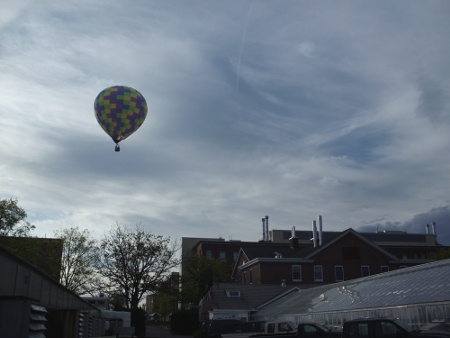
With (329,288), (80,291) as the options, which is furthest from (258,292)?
(80,291)

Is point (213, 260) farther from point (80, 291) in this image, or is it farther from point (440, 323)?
point (440, 323)

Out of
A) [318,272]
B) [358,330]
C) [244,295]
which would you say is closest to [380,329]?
[358,330]

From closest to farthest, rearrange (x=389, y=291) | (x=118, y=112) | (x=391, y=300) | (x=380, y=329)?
1. (x=380, y=329)
2. (x=391, y=300)
3. (x=389, y=291)
4. (x=118, y=112)

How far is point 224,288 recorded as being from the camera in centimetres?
4831

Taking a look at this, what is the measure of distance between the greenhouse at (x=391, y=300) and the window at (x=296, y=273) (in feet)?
71.3

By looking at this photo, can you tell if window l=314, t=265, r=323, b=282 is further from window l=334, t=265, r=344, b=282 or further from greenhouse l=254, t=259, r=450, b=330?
greenhouse l=254, t=259, r=450, b=330

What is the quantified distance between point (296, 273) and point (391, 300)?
3529 cm

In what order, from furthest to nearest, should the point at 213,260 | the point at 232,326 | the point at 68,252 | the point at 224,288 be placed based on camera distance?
the point at 213,260 < the point at 68,252 < the point at 224,288 < the point at 232,326

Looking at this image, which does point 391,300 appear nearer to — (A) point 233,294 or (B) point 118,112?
(B) point 118,112

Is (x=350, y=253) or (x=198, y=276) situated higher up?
(x=350, y=253)

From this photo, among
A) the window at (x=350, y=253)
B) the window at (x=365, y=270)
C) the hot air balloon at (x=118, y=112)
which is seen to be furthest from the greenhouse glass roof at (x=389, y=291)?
the window at (x=365, y=270)

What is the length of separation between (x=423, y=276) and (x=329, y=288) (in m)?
12.8

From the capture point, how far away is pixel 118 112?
31219 millimetres

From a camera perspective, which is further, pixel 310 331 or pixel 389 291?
pixel 389 291
